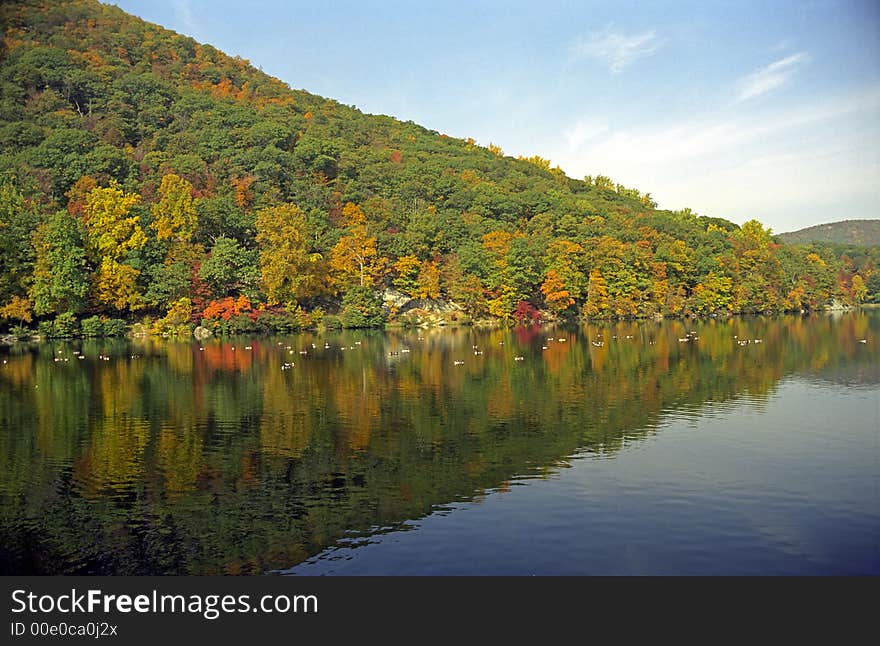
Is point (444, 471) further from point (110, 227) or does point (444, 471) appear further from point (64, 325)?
point (110, 227)

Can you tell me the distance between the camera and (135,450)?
20.0m

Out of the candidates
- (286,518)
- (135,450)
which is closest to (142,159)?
(135,450)

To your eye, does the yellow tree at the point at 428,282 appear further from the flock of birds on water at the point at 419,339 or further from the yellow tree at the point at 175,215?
the yellow tree at the point at 175,215

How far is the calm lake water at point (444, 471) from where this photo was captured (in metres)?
12.6

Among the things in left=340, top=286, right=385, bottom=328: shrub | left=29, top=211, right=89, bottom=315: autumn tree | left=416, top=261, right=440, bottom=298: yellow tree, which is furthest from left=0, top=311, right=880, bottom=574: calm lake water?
left=416, top=261, right=440, bottom=298: yellow tree

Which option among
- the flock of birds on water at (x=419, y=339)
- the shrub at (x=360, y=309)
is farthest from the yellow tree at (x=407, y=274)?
the flock of birds on water at (x=419, y=339)

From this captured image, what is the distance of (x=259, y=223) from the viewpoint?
68.9 m

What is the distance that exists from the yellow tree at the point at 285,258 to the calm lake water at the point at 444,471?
29684 mm

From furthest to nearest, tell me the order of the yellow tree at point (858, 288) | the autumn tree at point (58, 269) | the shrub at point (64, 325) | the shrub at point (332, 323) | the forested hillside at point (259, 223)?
the yellow tree at point (858, 288) < the shrub at point (332, 323) < the forested hillside at point (259, 223) < the shrub at point (64, 325) < the autumn tree at point (58, 269)

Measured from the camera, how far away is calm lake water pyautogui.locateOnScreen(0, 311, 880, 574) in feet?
41.3

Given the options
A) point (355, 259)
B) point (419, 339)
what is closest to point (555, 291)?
point (355, 259)

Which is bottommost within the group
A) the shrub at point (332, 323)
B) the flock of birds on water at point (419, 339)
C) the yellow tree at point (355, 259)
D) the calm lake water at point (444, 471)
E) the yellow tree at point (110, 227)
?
the calm lake water at point (444, 471)

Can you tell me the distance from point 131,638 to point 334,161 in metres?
89.8

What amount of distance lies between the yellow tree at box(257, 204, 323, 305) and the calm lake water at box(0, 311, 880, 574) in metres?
29.7
